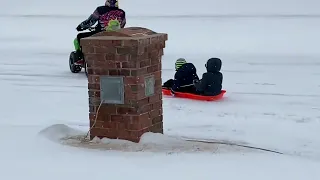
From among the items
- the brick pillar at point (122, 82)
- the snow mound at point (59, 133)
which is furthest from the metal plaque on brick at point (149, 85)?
the snow mound at point (59, 133)

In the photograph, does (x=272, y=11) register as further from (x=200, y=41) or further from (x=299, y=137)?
(x=299, y=137)

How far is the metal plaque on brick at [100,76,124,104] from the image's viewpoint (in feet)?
20.4

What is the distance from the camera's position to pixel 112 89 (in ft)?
20.5

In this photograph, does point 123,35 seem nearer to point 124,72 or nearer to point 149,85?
point 124,72

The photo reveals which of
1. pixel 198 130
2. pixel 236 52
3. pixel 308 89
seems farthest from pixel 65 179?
pixel 236 52

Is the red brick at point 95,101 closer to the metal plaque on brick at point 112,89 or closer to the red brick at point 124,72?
the metal plaque on brick at point 112,89

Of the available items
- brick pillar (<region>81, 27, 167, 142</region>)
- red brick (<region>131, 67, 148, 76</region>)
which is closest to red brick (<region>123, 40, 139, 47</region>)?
brick pillar (<region>81, 27, 167, 142</region>)

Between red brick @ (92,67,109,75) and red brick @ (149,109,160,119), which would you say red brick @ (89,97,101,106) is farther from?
red brick @ (149,109,160,119)

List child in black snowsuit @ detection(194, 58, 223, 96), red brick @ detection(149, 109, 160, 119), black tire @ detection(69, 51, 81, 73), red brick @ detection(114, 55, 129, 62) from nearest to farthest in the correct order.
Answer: red brick @ detection(114, 55, 129, 62) < red brick @ detection(149, 109, 160, 119) < child in black snowsuit @ detection(194, 58, 223, 96) < black tire @ detection(69, 51, 81, 73)

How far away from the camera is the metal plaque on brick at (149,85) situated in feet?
20.7

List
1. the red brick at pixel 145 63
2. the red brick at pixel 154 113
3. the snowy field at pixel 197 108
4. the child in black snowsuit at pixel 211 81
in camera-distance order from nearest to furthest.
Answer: the snowy field at pixel 197 108 < the red brick at pixel 145 63 < the red brick at pixel 154 113 < the child in black snowsuit at pixel 211 81

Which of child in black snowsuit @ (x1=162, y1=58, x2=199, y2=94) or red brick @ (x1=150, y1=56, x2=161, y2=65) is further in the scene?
child in black snowsuit @ (x1=162, y1=58, x2=199, y2=94)

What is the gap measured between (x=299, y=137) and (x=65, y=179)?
2954 mm

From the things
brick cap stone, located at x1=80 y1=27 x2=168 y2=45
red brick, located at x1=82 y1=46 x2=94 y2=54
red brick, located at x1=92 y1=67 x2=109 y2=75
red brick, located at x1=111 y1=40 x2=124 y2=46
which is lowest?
red brick, located at x1=92 y1=67 x2=109 y2=75
